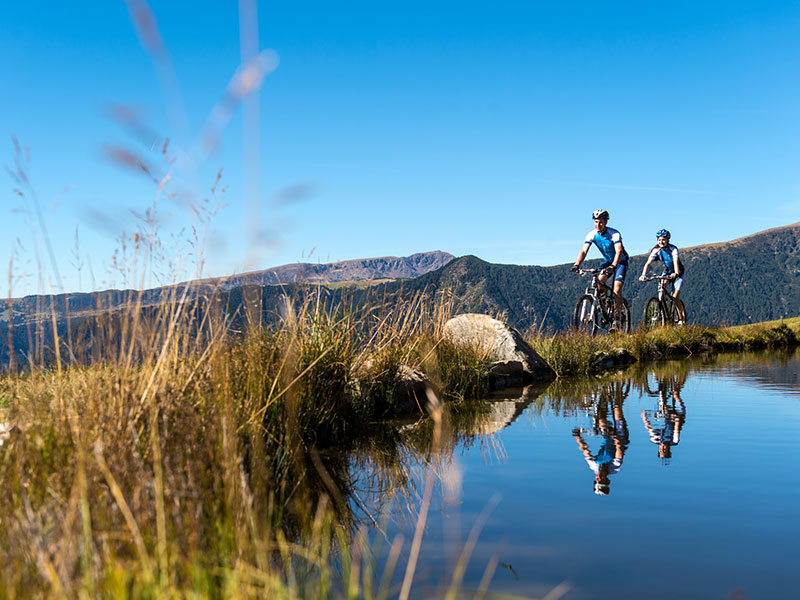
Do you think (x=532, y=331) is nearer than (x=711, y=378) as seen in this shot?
No

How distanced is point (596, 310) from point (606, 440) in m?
8.76

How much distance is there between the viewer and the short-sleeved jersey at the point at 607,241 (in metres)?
13.7

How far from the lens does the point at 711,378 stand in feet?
35.6

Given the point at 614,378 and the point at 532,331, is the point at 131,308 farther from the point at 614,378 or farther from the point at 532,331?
the point at 532,331

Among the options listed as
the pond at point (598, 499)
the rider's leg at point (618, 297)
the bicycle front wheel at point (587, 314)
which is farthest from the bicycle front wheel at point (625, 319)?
the pond at point (598, 499)

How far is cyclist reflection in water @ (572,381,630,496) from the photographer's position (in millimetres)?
4695

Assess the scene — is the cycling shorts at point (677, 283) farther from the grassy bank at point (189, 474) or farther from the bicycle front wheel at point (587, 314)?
the grassy bank at point (189, 474)

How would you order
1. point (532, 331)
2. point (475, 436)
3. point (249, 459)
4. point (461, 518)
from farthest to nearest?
point (532, 331), point (475, 436), point (249, 459), point (461, 518)

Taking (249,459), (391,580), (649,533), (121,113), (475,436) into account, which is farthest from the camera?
(475,436)

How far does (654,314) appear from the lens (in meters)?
17.4

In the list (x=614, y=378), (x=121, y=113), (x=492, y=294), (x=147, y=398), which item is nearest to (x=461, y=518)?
(x=147, y=398)

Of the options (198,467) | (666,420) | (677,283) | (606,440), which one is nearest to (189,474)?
(198,467)

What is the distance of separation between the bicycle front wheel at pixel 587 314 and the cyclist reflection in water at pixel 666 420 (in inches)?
173

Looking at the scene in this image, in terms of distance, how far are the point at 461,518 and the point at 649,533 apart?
0.95 metres
